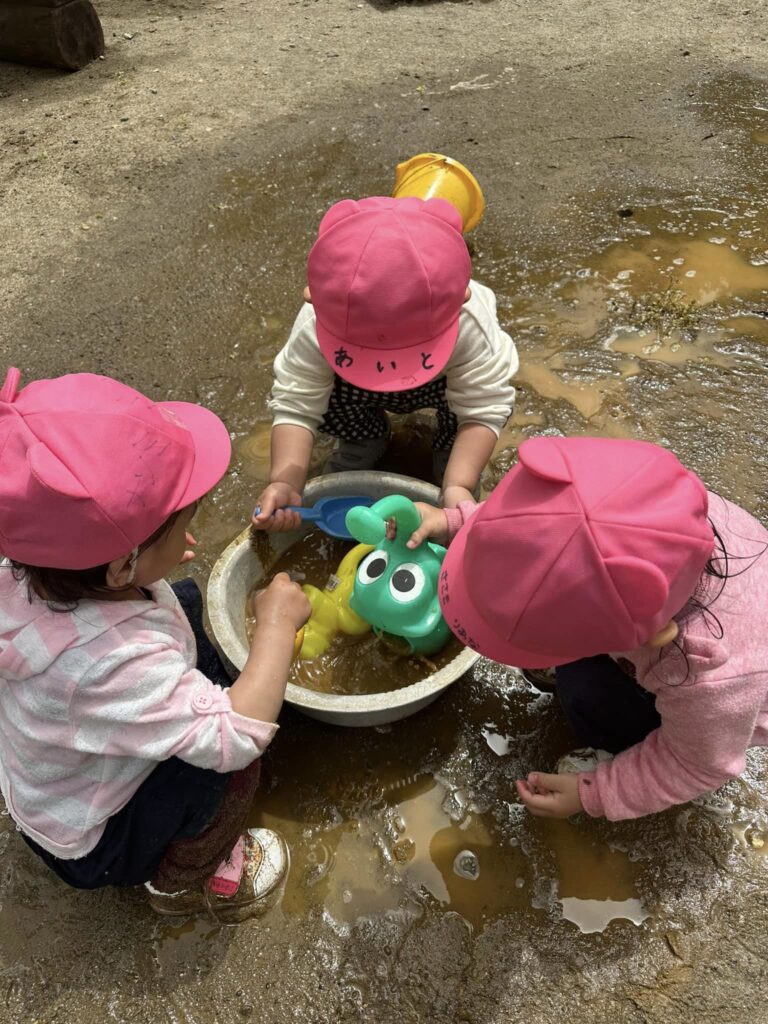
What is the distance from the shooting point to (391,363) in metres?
1.62

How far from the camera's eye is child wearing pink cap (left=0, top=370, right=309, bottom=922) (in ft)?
3.34

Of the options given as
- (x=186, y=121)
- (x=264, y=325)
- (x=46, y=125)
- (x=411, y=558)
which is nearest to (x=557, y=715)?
(x=411, y=558)

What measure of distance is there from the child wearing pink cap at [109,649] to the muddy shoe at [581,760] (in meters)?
0.64

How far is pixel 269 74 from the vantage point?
4.02m

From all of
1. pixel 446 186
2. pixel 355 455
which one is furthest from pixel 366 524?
pixel 446 186

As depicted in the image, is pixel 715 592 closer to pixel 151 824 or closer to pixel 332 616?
pixel 332 616

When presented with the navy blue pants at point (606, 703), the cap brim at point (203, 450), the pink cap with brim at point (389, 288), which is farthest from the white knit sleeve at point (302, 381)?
the navy blue pants at point (606, 703)

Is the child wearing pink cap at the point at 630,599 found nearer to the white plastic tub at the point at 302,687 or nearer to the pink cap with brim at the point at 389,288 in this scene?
the white plastic tub at the point at 302,687

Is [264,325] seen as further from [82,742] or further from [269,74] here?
[269,74]

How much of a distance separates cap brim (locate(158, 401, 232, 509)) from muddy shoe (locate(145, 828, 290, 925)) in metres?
0.79

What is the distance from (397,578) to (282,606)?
0.31 m

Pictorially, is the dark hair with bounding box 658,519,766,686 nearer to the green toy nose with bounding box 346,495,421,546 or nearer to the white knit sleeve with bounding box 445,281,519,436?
the green toy nose with bounding box 346,495,421,546

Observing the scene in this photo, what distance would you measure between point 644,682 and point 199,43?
457 centimetres

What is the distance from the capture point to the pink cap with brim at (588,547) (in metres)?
0.93
